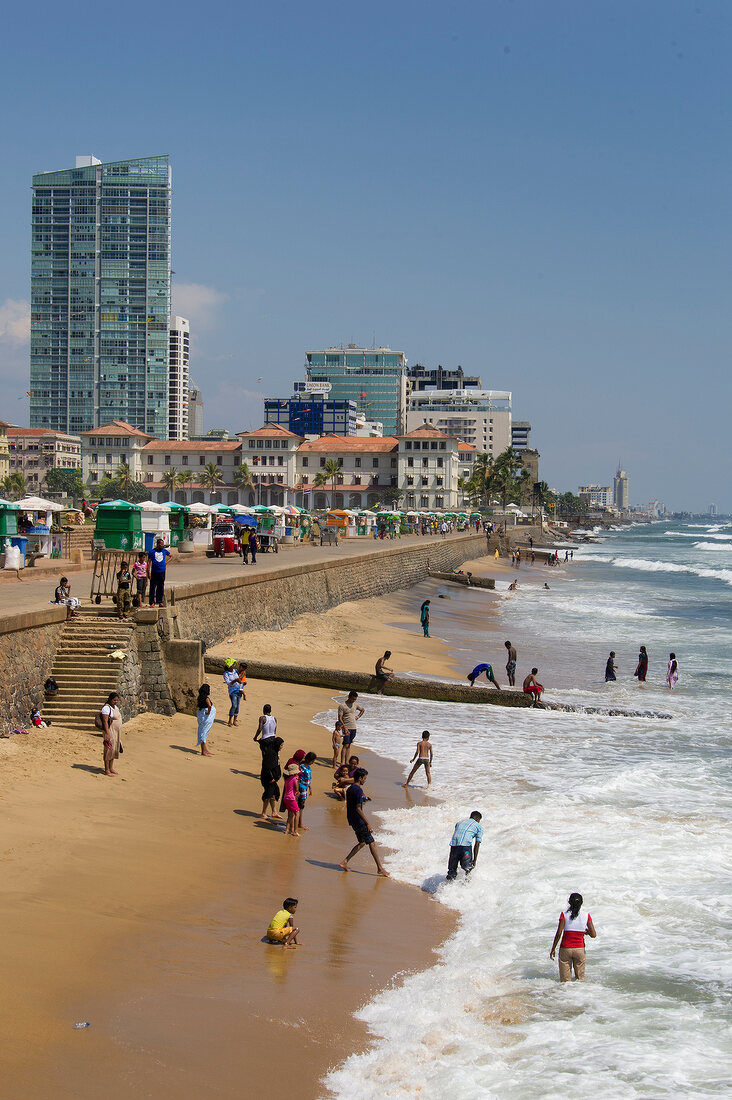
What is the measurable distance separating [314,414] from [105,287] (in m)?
64.4

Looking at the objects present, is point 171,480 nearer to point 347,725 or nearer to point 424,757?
point 347,725

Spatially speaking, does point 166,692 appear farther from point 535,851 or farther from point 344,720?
point 535,851

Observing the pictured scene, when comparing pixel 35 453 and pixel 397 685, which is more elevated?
pixel 35 453

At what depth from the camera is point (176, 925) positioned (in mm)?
8117

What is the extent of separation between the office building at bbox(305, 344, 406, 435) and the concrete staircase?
175 m

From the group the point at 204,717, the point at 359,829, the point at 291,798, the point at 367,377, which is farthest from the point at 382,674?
the point at 367,377

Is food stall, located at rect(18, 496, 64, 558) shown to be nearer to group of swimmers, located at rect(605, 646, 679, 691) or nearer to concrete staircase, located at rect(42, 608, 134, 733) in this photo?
concrete staircase, located at rect(42, 608, 134, 733)

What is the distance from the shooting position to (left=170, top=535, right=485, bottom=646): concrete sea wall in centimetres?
1980

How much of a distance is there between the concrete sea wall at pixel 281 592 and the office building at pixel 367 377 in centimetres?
14286

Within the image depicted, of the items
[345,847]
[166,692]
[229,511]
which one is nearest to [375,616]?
[229,511]

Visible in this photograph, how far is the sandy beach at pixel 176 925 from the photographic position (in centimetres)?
619

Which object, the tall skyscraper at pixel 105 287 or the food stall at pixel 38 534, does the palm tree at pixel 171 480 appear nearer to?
the tall skyscraper at pixel 105 287

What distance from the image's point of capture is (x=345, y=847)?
10.9m

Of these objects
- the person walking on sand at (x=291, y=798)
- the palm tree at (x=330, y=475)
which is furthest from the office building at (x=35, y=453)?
the person walking on sand at (x=291, y=798)
